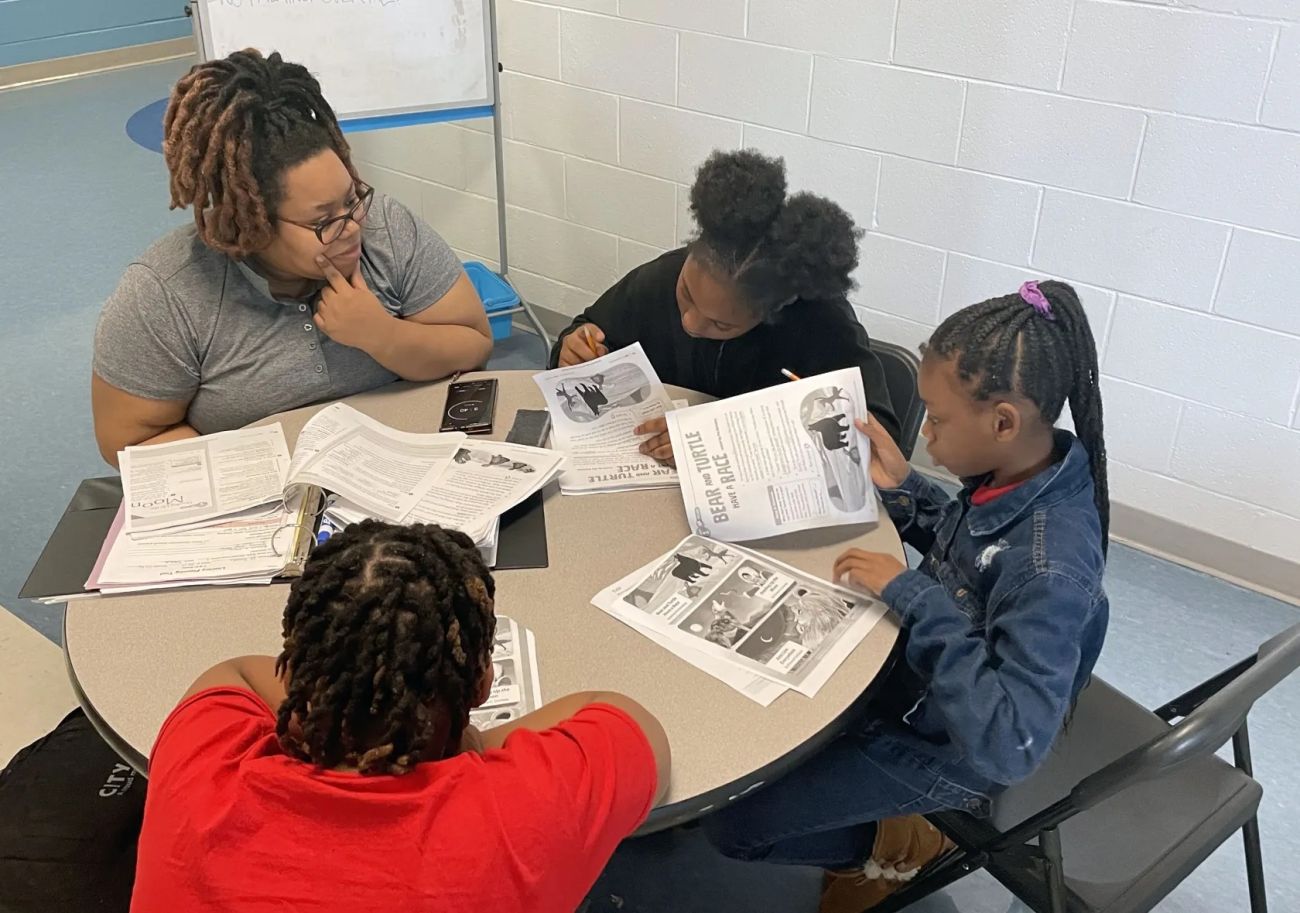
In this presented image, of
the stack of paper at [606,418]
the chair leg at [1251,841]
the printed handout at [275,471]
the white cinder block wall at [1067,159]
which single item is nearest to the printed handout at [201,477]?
the printed handout at [275,471]

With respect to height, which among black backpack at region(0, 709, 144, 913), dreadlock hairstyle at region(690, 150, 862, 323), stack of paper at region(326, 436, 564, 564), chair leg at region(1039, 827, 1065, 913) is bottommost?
black backpack at region(0, 709, 144, 913)

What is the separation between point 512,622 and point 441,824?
471mm

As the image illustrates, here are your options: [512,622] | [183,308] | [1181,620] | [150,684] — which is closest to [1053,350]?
[512,622]

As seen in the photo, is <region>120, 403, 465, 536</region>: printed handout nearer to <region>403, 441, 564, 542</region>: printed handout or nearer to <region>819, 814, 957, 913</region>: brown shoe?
<region>403, 441, 564, 542</region>: printed handout

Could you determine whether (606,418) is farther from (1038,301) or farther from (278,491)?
(1038,301)

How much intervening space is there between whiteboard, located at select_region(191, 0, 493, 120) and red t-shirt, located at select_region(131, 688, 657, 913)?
219 centimetres

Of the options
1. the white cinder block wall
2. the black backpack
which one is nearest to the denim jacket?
the black backpack

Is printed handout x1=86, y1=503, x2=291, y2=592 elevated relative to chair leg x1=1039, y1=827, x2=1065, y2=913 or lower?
elevated

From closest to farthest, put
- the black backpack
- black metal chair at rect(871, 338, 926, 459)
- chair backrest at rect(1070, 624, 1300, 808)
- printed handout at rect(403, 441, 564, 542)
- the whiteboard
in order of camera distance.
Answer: chair backrest at rect(1070, 624, 1300, 808)
the black backpack
printed handout at rect(403, 441, 564, 542)
black metal chair at rect(871, 338, 926, 459)
the whiteboard

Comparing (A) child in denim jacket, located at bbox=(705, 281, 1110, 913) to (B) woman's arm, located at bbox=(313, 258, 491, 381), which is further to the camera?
(B) woman's arm, located at bbox=(313, 258, 491, 381)

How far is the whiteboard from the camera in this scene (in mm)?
2613

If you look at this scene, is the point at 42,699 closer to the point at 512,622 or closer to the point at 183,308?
the point at 183,308

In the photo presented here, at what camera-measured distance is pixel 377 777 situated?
0.85m

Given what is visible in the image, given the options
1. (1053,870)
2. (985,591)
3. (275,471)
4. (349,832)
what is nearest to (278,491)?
(275,471)
